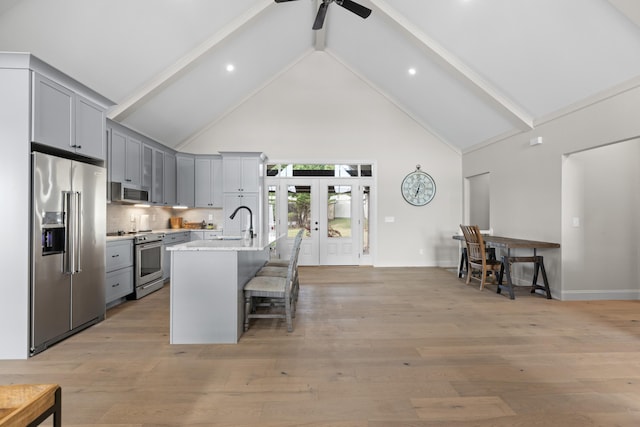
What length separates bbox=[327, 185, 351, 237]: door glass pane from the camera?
7109 mm

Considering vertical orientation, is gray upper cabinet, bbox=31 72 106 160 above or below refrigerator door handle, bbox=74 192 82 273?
above

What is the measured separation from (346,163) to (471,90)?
282cm

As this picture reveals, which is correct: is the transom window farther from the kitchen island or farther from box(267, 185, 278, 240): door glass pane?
the kitchen island

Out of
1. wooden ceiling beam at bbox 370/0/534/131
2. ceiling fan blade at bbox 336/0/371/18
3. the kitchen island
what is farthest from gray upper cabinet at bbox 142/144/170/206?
wooden ceiling beam at bbox 370/0/534/131

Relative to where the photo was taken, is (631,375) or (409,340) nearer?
(631,375)

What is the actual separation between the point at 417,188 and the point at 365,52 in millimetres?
2984

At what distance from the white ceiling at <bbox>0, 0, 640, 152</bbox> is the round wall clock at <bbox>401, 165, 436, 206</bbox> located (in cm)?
101

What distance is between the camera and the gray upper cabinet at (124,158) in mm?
4425

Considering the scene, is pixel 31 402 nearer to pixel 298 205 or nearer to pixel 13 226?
pixel 13 226

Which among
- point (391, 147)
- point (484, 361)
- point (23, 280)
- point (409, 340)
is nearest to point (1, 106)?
point (23, 280)

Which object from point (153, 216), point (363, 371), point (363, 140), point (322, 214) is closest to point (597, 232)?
point (363, 371)

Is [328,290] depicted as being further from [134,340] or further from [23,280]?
[23,280]

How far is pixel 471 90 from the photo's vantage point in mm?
5059

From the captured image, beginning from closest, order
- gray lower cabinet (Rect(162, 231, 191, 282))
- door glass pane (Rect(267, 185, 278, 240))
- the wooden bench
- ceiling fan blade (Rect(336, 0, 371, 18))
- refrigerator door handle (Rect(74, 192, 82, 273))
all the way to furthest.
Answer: the wooden bench, refrigerator door handle (Rect(74, 192, 82, 273)), ceiling fan blade (Rect(336, 0, 371, 18)), gray lower cabinet (Rect(162, 231, 191, 282)), door glass pane (Rect(267, 185, 278, 240))
